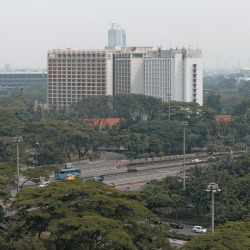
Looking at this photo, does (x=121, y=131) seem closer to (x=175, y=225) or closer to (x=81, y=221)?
(x=175, y=225)

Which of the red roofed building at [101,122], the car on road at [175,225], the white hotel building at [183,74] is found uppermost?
the white hotel building at [183,74]

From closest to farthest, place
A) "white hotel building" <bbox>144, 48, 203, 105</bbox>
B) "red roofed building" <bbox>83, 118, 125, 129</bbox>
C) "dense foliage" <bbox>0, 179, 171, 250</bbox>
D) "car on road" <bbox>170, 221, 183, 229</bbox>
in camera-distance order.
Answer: "dense foliage" <bbox>0, 179, 171, 250</bbox>
"car on road" <bbox>170, 221, 183, 229</bbox>
"red roofed building" <bbox>83, 118, 125, 129</bbox>
"white hotel building" <bbox>144, 48, 203, 105</bbox>

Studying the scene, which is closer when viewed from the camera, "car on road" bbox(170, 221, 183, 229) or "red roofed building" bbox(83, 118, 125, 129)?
"car on road" bbox(170, 221, 183, 229)

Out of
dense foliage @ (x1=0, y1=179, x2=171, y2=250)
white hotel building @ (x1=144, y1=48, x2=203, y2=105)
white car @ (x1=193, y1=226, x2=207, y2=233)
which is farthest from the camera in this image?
white hotel building @ (x1=144, y1=48, x2=203, y2=105)

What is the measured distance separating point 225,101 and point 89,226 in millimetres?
130162

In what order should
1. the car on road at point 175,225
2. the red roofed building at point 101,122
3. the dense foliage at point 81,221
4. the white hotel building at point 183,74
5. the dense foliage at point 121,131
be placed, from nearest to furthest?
the dense foliage at point 81,221 < the car on road at point 175,225 < the dense foliage at point 121,131 < the red roofed building at point 101,122 < the white hotel building at point 183,74

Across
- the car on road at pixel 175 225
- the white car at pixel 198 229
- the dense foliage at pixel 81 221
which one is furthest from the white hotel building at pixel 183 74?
the dense foliage at pixel 81 221

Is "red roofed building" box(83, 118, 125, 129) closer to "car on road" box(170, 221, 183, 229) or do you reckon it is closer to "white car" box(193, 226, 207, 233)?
"car on road" box(170, 221, 183, 229)

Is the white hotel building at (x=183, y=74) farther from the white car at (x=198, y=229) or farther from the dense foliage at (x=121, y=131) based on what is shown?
the white car at (x=198, y=229)

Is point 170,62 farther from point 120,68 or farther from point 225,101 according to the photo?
point 225,101


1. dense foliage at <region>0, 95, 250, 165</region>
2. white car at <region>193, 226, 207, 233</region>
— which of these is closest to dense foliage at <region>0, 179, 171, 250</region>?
white car at <region>193, 226, 207, 233</region>

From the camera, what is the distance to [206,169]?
6644 cm

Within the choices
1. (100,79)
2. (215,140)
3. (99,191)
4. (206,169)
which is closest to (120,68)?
(100,79)

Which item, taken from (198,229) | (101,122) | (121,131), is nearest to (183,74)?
(101,122)
